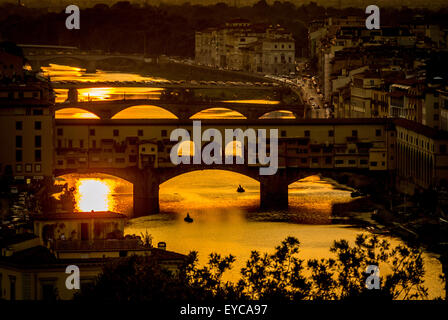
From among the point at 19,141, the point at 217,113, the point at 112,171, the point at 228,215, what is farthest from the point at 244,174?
the point at 217,113

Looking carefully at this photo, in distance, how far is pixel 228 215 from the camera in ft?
73.3

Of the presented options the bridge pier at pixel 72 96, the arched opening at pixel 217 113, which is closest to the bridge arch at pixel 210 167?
the arched opening at pixel 217 113

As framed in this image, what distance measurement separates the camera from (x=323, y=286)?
12.3 metres

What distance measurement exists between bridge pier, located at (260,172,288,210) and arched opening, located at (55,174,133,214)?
1.80 meters

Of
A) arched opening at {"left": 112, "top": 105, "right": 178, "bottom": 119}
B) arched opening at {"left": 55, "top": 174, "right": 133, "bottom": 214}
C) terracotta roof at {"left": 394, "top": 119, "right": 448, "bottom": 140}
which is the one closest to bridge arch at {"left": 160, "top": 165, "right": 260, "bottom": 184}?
arched opening at {"left": 55, "top": 174, "right": 133, "bottom": 214}

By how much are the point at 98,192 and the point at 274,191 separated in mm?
2522

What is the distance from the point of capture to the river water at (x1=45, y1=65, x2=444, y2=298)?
19.1 metres

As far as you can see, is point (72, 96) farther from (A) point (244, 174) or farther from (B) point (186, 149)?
(A) point (244, 174)

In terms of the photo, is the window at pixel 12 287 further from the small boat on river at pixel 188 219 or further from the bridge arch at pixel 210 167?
the bridge arch at pixel 210 167

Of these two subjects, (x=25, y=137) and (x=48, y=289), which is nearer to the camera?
(x=48, y=289)

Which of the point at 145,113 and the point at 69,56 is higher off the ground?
the point at 69,56

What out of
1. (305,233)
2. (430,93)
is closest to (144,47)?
(430,93)

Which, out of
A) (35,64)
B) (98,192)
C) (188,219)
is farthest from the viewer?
(35,64)

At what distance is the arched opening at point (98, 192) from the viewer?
2288 cm
